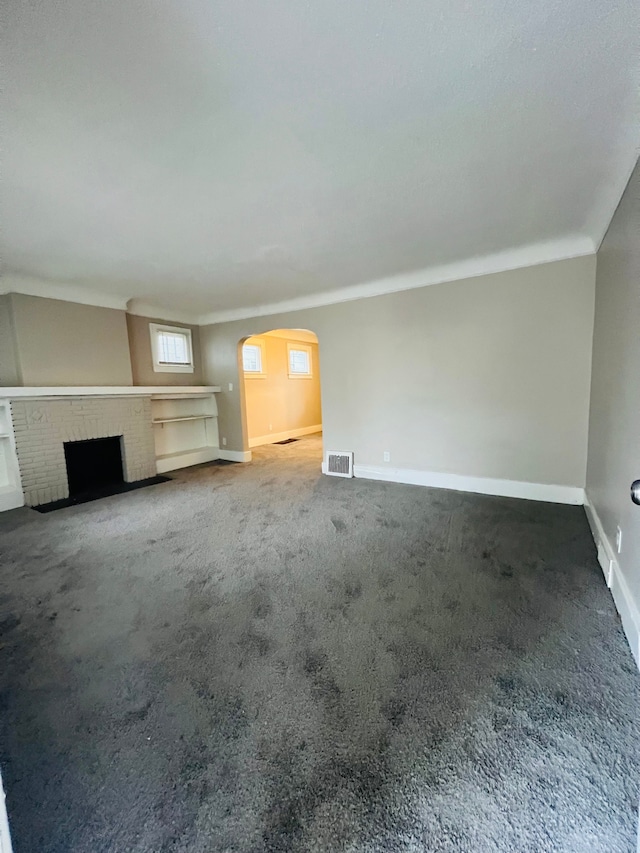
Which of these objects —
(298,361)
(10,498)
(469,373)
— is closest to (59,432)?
(10,498)

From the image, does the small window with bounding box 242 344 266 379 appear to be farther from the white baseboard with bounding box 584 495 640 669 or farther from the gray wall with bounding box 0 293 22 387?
the white baseboard with bounding box 584 495 640 669

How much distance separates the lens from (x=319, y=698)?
4.63ft

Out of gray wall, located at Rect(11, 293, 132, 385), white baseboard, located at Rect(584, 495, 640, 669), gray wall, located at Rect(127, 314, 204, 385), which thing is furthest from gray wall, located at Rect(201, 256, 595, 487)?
gray wall, located at Rect(11, 293, 132, 385)

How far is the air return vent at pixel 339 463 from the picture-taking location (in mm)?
4836

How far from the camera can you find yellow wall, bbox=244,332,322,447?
725cm

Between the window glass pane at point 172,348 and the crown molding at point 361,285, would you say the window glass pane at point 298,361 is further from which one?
the window glass pane at point 172,348

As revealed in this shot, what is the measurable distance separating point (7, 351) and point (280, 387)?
4.69m

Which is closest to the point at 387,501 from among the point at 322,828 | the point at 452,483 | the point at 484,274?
the point at 452,483

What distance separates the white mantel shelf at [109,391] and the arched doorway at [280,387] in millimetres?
1113

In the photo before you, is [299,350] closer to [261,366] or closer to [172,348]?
[261,366]

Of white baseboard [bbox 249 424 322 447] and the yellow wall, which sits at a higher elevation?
the yellow wall

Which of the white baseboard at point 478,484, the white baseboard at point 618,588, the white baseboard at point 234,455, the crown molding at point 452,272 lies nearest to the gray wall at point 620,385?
the white baseboard at point 618,588

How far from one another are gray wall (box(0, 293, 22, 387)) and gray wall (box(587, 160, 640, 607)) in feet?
18.0

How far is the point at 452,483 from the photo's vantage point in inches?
162
